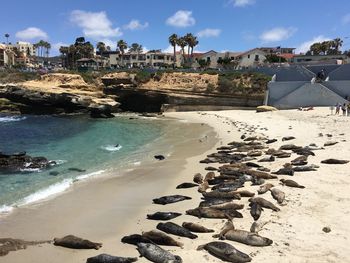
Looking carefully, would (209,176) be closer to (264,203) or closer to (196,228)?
(264,203)

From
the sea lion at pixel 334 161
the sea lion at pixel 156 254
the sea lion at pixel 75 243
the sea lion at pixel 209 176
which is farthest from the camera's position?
the sea lion at pixel 334 161

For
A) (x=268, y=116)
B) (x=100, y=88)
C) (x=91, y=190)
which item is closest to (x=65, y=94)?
(x=100, y=88)

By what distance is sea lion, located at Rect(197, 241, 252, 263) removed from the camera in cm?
967

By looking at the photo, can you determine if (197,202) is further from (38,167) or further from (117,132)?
(117,132)

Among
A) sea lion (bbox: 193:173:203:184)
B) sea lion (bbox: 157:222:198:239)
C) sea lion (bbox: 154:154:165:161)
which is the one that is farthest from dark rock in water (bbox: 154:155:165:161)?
sea lion (bbox: 157:222:198:239)

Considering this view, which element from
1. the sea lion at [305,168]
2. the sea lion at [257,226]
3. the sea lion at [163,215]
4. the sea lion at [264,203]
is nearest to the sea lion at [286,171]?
the sea lion at [305,168]

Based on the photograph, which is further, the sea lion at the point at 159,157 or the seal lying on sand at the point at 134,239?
the sea lion at the point at 159,157

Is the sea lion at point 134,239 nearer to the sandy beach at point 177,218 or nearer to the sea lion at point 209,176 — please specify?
the sandy beach at point 177,218

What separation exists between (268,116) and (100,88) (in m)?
29.6

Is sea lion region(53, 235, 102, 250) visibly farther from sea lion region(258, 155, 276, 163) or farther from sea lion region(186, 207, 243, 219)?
sea lion region(258, 155, 276, 163)

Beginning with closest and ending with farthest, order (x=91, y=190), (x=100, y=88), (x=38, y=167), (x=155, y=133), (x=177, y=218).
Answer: (x=177, y=218) < (x=91, y=190) < (x=38, y=167) < (x=155, y=133) < (x=100, y=88)

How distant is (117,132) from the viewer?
38.5 m

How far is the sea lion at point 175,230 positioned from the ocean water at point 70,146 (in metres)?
6.29

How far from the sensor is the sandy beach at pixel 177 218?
34.3 ft
